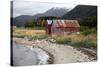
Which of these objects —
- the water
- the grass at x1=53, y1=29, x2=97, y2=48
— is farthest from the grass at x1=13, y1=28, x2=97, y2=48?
the water

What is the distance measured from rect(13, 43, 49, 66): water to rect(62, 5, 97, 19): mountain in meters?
0.55

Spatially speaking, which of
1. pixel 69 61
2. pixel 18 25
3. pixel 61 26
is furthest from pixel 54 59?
pixel 18 25

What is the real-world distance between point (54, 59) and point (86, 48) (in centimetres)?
47

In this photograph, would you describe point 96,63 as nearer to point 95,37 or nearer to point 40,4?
point 95,37

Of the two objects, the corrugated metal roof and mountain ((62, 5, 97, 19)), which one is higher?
mountain ((62, 5, 97, 19))

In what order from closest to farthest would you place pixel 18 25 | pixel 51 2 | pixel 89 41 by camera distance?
pixel 18 25, pixel 51 2, pixel 89 41

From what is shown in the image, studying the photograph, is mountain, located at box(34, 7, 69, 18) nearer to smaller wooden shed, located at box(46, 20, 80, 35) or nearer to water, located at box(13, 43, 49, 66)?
smaller wooden shed, located at box(46, 20, 80, 35)

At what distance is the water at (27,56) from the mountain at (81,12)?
21.6 inches

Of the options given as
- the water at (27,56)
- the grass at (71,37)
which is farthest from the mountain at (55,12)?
the water at (27,56)

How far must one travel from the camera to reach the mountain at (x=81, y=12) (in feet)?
7.71

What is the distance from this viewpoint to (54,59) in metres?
2.26

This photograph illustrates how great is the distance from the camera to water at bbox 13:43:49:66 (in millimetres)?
2104

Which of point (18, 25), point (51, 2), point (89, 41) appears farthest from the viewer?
point (89, 41)

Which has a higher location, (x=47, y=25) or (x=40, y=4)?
(x=40, y=4)
